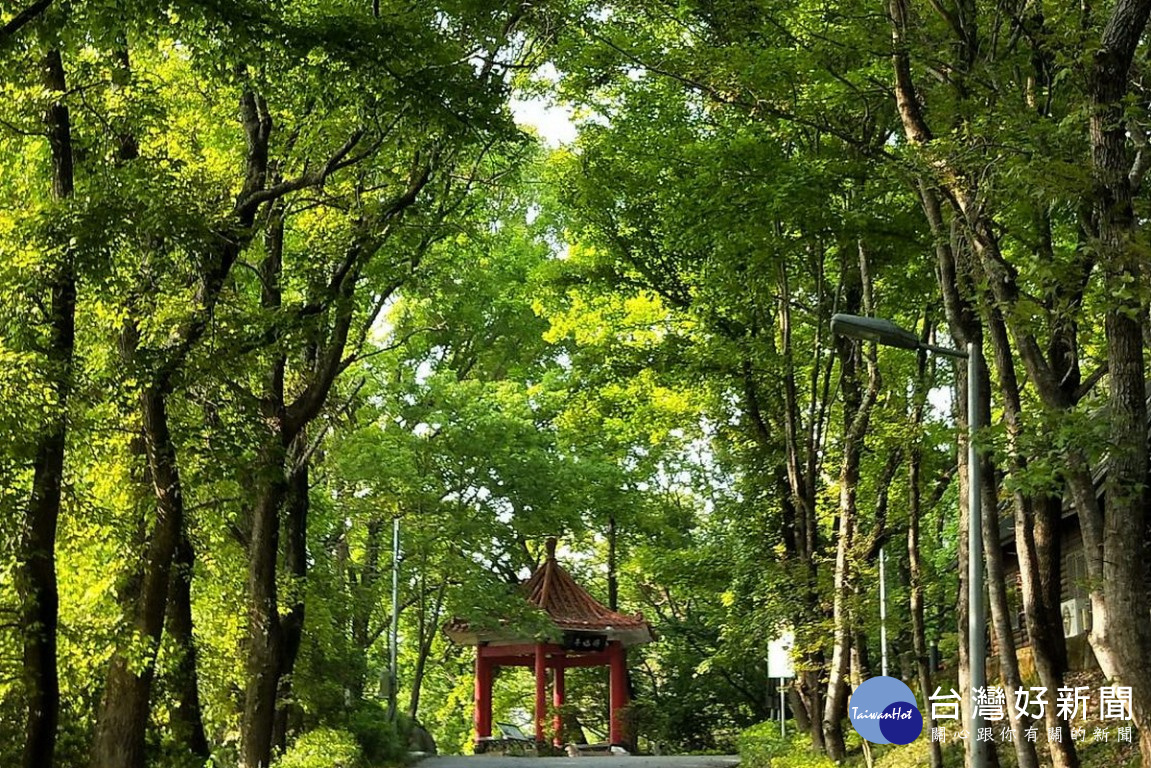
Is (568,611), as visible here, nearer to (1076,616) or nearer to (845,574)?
(1076,616)

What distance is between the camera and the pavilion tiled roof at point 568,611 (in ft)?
83.1

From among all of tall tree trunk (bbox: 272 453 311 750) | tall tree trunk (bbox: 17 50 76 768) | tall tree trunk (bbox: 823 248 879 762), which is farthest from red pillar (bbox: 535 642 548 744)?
tall tree trunk (bbox: 17 50 76 768)

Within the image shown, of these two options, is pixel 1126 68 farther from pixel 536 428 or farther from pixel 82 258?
pixel 536 428

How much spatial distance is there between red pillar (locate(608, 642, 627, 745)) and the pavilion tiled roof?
430 millimetres

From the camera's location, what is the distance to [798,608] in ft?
51.6

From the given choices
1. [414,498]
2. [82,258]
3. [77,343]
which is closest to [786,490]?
[414,498]

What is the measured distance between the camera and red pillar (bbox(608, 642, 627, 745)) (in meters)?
26.8

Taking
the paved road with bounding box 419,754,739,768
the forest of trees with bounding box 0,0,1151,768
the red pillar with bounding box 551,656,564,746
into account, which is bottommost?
the paved road with bounding box 419,754,739,768

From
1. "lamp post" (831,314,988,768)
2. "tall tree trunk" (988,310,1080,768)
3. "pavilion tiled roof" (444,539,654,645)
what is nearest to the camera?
"lamp post" (831,314,988,768)

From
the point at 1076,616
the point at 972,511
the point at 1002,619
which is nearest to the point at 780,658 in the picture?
the point at 1076,616

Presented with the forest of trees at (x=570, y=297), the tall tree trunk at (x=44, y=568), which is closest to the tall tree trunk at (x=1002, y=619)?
the forest of trees at (x=570, y=297)

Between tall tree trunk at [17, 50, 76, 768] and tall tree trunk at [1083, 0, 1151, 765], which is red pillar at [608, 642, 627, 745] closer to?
tall tree trunk at [17, 50, 76, 768]

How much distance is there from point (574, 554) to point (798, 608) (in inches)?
790

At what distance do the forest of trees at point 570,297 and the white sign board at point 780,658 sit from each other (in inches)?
12.7
